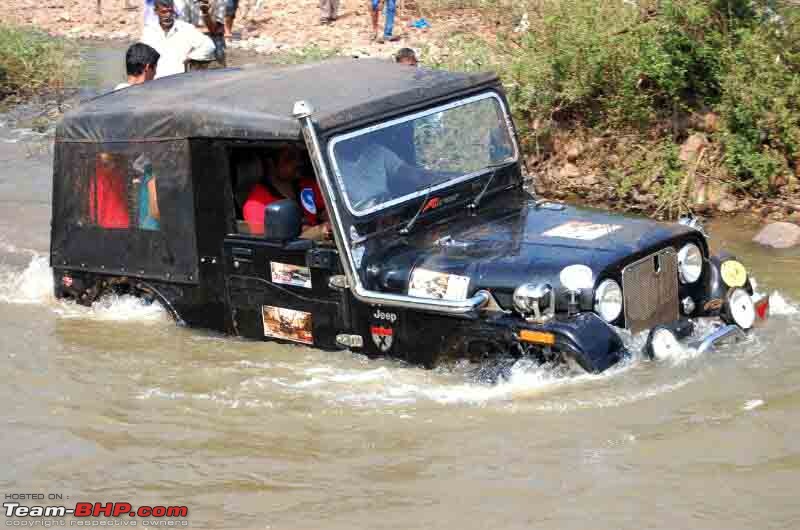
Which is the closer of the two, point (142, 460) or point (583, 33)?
point (142, 460)

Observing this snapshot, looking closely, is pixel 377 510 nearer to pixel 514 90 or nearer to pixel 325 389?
pixel 325 389

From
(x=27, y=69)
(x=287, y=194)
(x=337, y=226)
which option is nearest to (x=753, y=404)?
(x=337, y=226)

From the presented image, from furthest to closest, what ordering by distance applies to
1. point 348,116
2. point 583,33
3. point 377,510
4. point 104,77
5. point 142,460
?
point 104,77 → point 583,33 → point 348,116 → point 142,460 → point 377,510

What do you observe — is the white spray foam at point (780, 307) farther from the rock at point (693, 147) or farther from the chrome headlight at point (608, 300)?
the rock at point (693, 147)

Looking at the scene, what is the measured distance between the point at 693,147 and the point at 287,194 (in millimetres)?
5052

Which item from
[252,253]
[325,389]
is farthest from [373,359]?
[252,253]

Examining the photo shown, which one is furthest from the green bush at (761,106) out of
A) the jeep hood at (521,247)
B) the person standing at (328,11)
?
the person standing at (328,11)

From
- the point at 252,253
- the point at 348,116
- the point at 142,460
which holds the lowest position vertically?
the point at 142,460

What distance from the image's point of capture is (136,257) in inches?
303

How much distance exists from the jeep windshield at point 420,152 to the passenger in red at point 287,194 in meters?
0.35

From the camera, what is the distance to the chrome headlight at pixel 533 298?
19.8ft

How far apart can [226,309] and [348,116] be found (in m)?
1.45

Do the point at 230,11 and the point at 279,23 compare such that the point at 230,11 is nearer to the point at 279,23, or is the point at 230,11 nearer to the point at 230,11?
the point at 230,11

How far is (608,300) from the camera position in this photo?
620cm
